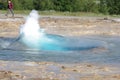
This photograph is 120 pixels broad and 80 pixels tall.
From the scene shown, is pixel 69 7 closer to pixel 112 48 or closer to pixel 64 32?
pixel 64 32

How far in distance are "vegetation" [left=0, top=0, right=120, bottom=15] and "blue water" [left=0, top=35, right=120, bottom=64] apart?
32.9 metres

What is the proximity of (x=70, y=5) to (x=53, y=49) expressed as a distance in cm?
3668

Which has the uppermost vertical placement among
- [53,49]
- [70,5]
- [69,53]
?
[69,53]

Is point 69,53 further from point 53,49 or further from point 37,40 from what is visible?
point 37,40

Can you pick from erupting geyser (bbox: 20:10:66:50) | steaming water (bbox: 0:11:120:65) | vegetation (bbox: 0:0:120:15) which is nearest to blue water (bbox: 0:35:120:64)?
steaming water (bbox: 0:11:120:65)

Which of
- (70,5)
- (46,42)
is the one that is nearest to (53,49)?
(46,42)

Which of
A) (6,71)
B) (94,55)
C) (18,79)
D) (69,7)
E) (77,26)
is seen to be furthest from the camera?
(69,7)

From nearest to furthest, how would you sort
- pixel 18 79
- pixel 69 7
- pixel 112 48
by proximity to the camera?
pixel 18 79
pixel 112 48
pixel 69 7

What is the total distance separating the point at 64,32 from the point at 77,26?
4.64m

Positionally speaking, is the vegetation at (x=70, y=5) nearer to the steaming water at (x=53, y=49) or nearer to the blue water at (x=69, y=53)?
the steaming water at (x=53, y=49)

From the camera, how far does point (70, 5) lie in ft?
201

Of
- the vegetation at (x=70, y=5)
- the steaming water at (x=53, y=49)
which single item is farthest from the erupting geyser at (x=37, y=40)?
the vegetation at (x=70, y=5)

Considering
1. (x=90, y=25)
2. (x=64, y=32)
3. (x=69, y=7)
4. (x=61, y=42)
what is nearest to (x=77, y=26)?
(x=90, y=25)

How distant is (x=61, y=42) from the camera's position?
27.0 meters
